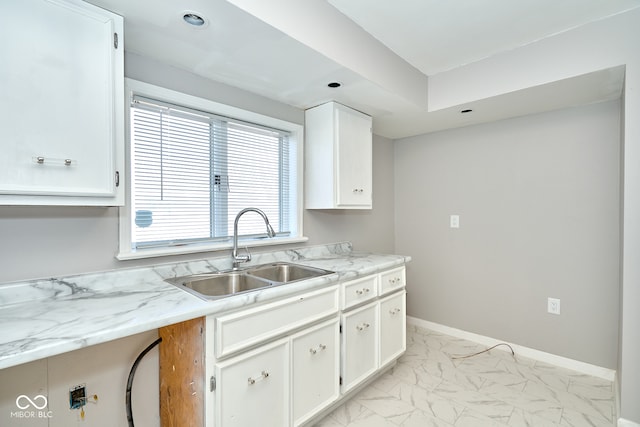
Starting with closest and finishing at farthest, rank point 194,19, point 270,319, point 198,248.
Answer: point 194,19
point 270,319
point 198,248

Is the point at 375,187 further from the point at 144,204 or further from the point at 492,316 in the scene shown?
the point at 144,204

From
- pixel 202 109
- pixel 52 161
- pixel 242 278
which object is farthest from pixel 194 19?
pixel 242 278

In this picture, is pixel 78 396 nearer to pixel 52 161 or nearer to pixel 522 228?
pixel 52 161

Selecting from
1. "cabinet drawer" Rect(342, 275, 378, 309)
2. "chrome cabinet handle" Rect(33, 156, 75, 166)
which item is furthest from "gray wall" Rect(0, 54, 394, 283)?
"cabinet drawer" Rect(342, 275, 378, 309)

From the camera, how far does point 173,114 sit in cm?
179

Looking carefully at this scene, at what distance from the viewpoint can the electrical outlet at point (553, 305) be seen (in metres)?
2.50

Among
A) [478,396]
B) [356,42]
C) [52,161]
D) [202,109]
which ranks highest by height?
[356,42]

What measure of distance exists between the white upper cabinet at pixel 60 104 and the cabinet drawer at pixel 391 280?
1.68 m

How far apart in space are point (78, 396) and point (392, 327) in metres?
1.87

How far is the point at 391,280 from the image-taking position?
7.47ft

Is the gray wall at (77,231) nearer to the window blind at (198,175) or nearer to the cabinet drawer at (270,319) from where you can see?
the window blind at (198,175)

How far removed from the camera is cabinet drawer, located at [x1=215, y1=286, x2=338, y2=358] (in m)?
1.30

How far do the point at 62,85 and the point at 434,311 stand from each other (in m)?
3.37

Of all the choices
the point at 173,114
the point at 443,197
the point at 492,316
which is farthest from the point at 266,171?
the point at 492,316
